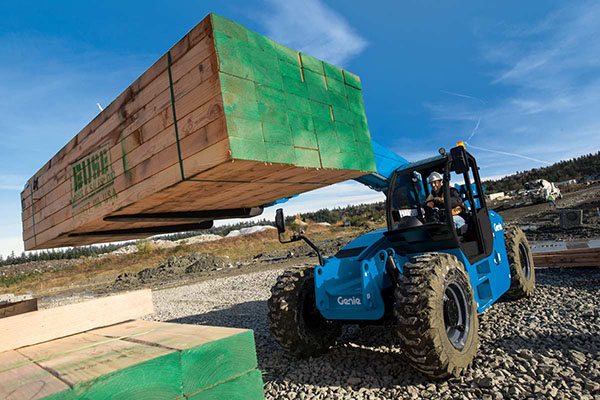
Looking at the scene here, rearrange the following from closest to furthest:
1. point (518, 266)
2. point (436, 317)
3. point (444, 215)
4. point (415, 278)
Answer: point (436, 317) < point (415, 278) < point (444, 215) < point (518, 266)

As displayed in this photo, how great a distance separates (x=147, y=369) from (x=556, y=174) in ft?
182

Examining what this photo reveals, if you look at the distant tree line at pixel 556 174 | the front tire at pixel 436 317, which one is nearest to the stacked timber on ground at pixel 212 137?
the front tire at pixel 436 317

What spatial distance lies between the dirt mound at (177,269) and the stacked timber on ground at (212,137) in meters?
16.4

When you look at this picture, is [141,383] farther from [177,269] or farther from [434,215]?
[177,269]

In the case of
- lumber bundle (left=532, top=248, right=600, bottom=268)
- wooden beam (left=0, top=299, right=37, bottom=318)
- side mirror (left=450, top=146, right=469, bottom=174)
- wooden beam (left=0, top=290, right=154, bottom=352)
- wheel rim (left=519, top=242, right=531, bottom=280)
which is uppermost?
side mirror (left=450, top=146, right=469, bottom=174)

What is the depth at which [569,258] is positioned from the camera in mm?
7645

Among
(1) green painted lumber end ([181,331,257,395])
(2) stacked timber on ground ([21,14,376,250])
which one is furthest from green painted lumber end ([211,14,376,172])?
(1) green painted lumber end ([181,331,257,395])

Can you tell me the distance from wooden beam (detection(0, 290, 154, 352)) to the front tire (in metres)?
2.18

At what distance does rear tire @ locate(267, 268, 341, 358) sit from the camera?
439 cm

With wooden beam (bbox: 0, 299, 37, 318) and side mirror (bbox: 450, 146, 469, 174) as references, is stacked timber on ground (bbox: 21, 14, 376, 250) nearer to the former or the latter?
wooden beam (bbox: 0, 299, 37, 318)

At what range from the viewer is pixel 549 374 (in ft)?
11.2

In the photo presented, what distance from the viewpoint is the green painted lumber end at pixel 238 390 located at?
143cm

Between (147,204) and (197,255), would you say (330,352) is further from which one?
(197,255)

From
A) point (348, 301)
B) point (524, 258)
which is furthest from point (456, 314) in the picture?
point (524, 258)
